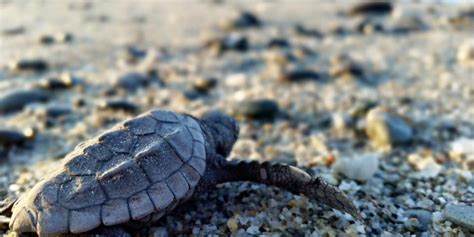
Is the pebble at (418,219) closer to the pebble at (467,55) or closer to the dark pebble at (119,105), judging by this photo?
the dark pebble at (119,105)

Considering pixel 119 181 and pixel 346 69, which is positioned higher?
pixel 119 181

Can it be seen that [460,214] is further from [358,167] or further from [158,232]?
[158,232]

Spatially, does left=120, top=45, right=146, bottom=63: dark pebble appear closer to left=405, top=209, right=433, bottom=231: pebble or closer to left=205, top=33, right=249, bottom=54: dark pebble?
left=205, top=33, right=249, bottom=54: dark pebble

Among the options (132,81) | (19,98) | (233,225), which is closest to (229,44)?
(132,81)

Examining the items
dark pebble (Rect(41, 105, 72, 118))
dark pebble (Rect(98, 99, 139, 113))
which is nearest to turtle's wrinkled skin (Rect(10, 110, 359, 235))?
dark pebble (Rect(98, 99, 139, 113))

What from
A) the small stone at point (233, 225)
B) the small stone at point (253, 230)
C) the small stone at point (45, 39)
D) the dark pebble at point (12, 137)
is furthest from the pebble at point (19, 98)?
the small stone at point (253, 230)

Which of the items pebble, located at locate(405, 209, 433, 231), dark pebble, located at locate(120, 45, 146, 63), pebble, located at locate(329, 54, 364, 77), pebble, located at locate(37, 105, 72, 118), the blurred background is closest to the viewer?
pebble, located at locate(405, 209, 433, 231)
